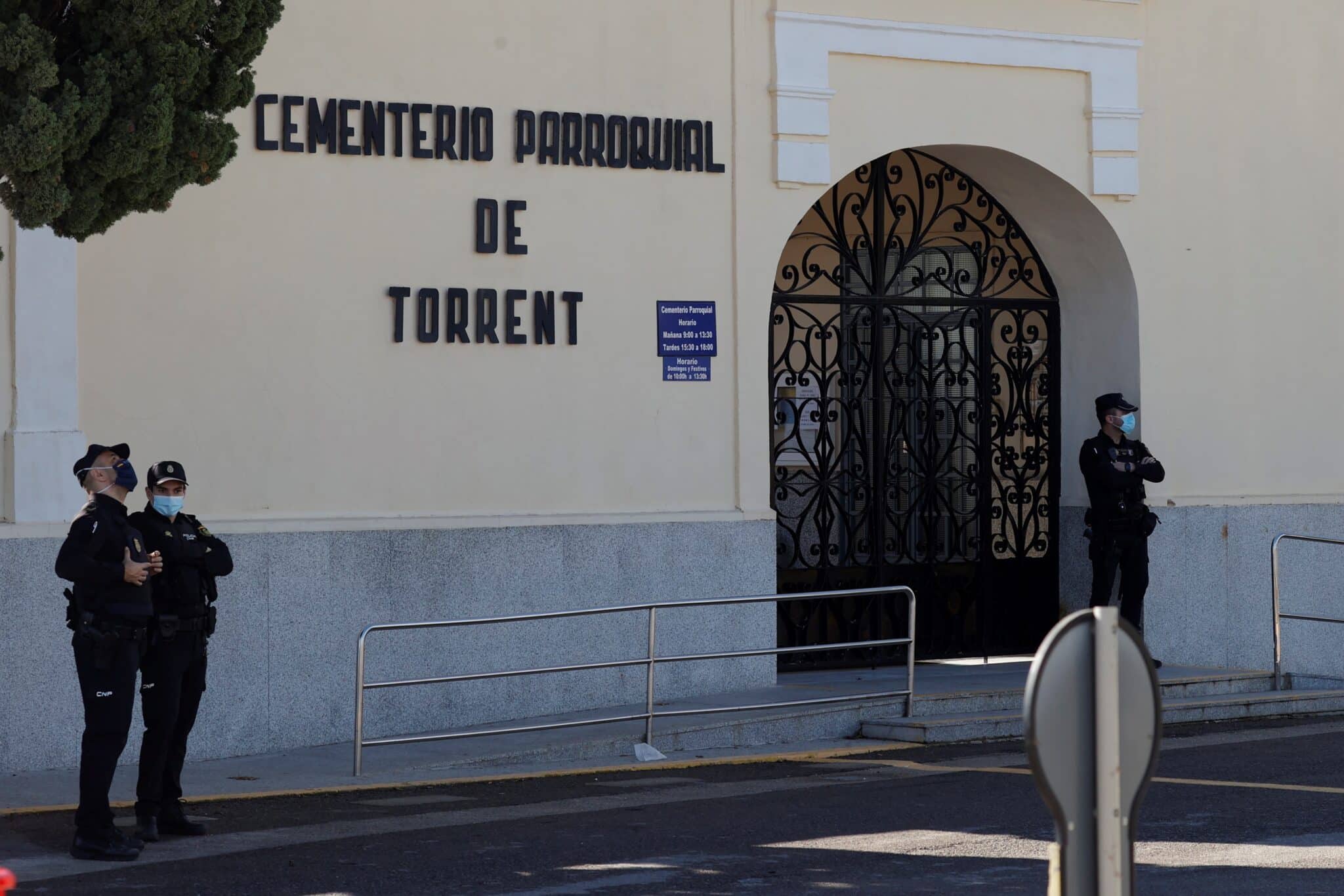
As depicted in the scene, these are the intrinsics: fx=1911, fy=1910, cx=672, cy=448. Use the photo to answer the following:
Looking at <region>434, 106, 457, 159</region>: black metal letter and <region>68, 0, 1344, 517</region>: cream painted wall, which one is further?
<region>434, 106, 457, 159</region>: black metal letter

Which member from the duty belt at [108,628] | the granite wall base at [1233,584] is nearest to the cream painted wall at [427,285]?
the duty belt at [108,628]

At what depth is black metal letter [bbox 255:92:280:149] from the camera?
11266mm

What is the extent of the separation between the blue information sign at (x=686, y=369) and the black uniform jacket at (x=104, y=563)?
195 inches

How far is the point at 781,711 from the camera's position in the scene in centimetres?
1184

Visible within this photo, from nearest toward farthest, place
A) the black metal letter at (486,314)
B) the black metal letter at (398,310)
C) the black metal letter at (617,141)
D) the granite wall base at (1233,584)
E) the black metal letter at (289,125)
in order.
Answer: the black metal letter at (289,125) → the black metal letter at (398,310) → the black metal letter at (486,314) → the black metal letter at (617,141) → the granite wall base at (1233,584)

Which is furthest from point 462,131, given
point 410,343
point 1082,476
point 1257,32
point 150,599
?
point 1257,32

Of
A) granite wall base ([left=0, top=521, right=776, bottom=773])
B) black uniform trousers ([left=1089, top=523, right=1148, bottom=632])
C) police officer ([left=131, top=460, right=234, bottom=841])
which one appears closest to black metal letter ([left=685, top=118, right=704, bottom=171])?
granite wall base ([left=0, top=521, right=776, bottom=773])

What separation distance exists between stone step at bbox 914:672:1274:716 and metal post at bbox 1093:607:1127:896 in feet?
25.3

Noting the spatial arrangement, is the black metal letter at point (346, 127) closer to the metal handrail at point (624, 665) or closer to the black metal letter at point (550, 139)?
the black metal letter at point (550, 139)

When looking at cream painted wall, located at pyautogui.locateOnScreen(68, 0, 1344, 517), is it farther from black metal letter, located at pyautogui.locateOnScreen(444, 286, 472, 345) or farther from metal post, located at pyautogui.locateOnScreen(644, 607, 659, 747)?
metal post, located at pyautogui.locateOnScreen(644, 607, 659, 747)

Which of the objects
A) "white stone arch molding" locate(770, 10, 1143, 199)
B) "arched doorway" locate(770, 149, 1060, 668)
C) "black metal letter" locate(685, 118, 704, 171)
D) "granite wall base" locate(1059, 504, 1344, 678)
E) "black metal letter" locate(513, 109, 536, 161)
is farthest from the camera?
"granite wall base" locate(1059, 504, 1344, 678)

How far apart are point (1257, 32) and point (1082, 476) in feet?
12.0

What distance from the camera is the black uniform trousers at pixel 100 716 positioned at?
26.5 feet

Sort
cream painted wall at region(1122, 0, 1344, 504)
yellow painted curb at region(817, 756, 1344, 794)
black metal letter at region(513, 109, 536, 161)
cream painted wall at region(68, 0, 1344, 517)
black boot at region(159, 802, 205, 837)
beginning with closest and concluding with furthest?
black boot at region(159, 802, 205, 837) → yellow painted curb at region(817, 756, 1344, 794) → cream painted wall at region(68, 0, 1344, 517) → black metal letter at region(513, 109, 536, 161) → cream painted wall at region(1122, 0, 1344, 504)
